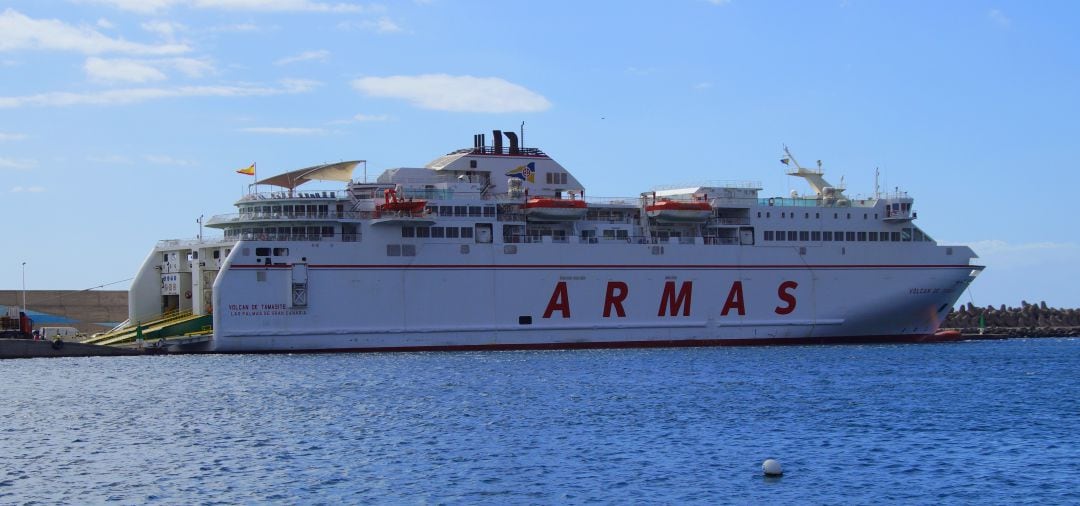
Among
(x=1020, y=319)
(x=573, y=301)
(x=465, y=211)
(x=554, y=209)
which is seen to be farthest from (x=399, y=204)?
(x=1020, y=319)

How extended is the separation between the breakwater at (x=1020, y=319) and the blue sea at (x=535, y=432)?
32381 mm

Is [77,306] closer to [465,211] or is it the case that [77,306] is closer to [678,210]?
[465,211]

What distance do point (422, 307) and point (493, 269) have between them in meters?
2.99

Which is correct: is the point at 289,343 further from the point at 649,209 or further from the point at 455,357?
the point at 649,209

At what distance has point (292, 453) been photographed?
2511 cm

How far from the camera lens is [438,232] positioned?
159ft

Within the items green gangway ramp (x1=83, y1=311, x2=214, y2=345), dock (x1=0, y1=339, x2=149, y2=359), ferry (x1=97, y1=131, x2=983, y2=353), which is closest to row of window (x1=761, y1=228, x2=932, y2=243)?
ferry (x1=97, y1=131, x2=983, y2=353)

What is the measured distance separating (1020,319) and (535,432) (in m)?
58.8

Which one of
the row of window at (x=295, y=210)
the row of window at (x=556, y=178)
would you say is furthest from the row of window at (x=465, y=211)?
the row of window at (x=556, y=178)

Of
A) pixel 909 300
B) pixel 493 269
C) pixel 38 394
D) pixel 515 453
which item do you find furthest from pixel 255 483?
pixel 909 300

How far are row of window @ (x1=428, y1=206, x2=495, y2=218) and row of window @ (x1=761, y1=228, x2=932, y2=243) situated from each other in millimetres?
11162

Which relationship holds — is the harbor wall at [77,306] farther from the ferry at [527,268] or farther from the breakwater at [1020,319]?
the breakwater at [1020,319]

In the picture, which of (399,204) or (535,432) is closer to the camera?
(535,432)

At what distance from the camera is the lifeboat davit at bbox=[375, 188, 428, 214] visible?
155ft
